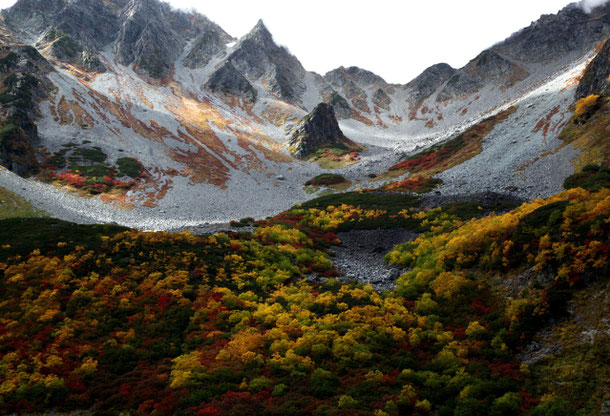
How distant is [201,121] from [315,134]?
50701mm

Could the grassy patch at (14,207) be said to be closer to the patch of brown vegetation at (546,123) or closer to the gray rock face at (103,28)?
the patch of brown vegetation at (546,123)

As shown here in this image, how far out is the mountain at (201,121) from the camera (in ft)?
195

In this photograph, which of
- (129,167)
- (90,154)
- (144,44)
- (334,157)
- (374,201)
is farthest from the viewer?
(144,44)

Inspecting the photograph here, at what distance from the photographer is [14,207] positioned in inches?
1561

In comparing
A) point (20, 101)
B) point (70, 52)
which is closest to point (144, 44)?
point (70, 52)

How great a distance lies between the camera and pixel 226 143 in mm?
115625

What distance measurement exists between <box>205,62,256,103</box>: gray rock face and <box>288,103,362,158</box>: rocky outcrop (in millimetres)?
53376

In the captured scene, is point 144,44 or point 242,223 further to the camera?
point 144,44

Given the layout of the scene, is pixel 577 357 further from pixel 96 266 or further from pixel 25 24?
pixel 25 24

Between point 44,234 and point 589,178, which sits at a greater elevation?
point 44,234

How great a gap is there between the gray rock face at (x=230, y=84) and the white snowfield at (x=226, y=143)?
674cm

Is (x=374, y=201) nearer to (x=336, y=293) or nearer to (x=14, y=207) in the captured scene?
(x=336, y=293)

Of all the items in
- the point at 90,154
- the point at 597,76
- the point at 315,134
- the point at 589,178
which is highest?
the point at 315,134

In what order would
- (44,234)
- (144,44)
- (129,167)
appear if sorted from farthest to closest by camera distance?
(144,44) < (129,167) < (44,234)
